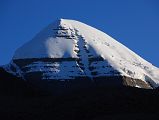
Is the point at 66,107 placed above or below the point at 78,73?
below

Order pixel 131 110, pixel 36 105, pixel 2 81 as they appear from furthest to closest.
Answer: pixel 2 81 < pixel 36 105 < pixel 131 110

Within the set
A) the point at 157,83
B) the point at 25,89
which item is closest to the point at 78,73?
the point at 157,83

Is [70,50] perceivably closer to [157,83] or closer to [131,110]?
[157,83]

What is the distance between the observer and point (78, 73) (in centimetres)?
17775

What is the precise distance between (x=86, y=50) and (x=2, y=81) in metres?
89.5

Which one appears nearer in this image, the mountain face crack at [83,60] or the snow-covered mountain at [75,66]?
the snow-covered mountain at [75,66]

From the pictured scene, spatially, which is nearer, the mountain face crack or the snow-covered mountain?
the snow-covered mountain

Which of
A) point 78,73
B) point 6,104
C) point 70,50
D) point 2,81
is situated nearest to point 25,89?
point 2,81

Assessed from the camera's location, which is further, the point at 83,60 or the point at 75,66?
the point at 83,60

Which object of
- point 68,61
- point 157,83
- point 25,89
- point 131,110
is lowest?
point 131,110

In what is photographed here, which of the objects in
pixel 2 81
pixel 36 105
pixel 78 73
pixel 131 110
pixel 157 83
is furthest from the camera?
pixel 157 83

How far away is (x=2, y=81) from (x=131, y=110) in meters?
42.1

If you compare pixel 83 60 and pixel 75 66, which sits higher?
pixel 83 60

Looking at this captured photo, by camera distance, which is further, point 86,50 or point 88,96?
point 86,50
